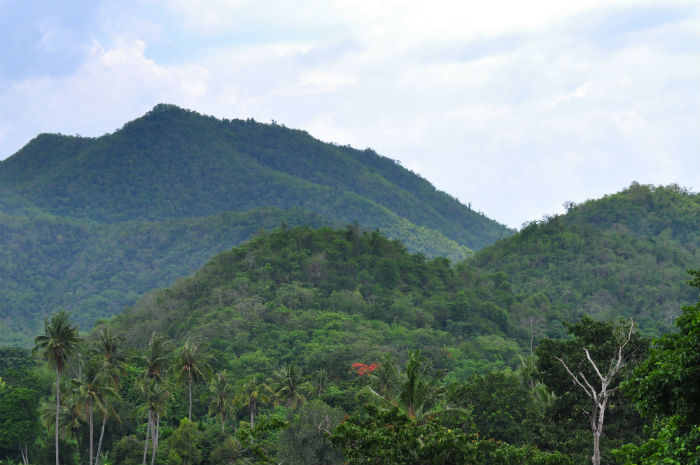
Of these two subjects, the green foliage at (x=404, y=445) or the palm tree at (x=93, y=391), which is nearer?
the green foliage at (x=404, y=445)

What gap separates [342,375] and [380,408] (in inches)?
2229

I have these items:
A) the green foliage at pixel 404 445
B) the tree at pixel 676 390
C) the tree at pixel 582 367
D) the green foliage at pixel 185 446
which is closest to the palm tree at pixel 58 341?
the green foliage at pixel 185 446

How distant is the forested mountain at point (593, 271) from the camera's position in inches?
5630

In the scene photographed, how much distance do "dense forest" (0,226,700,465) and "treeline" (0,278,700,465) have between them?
11 cm

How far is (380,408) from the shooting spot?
119 feet

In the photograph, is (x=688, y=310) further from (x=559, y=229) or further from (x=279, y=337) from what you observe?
(x=559, y=229)

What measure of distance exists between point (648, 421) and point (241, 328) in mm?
76727

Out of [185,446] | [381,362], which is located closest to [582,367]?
[185,446]

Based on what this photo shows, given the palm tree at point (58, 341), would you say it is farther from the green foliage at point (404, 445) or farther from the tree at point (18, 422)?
the green foliage at point (404, 445)

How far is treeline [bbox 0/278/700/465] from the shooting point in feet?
61.4

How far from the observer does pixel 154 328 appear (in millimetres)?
120438

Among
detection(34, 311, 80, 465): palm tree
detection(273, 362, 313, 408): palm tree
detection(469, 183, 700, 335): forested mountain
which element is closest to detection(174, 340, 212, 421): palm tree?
detection(273, 362, 313, 408): palm tree

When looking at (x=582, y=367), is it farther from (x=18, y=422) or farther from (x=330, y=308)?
(x=330, y=308)

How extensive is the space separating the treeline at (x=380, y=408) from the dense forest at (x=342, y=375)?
11 cm
